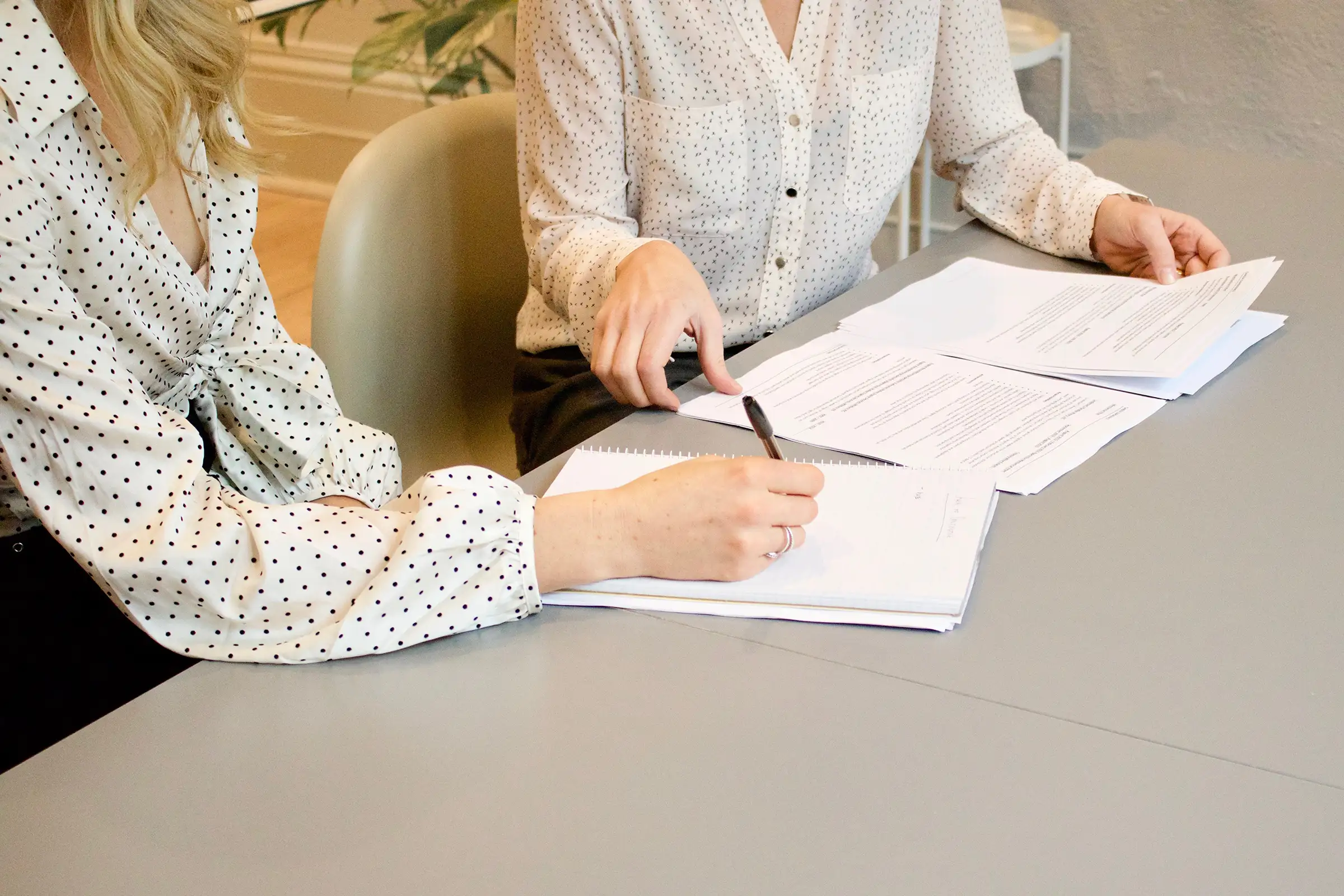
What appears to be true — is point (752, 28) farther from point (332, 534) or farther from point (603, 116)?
point (332, 534)

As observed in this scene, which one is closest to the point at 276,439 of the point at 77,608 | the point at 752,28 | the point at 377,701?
the point at 77,608

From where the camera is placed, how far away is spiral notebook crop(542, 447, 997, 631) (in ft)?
2.39

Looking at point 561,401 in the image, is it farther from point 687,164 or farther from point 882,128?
point 882,128

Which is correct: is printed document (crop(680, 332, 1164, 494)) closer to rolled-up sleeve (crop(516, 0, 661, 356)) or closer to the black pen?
the black pen

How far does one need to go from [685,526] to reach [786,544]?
0.07 m

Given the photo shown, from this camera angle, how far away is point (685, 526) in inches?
30.0

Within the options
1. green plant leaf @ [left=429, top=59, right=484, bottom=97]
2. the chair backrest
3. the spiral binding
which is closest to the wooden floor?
green plant leaf @ [left=429, top=59, right=484, bottom=97]

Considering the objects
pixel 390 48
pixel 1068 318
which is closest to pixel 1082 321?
pixel 1068 318

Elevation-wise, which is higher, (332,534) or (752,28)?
(752,28)

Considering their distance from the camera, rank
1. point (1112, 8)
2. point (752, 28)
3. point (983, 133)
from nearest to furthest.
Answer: point (752, 28) < point (983, 133) < point (1112, 8)

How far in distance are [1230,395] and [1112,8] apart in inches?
62.1

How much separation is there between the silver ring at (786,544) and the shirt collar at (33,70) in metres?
0.57

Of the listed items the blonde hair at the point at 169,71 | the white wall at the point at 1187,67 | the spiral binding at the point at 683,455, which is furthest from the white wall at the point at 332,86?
the spiral binding at the point at 683,455

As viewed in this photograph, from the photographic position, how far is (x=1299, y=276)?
3.85 feet
